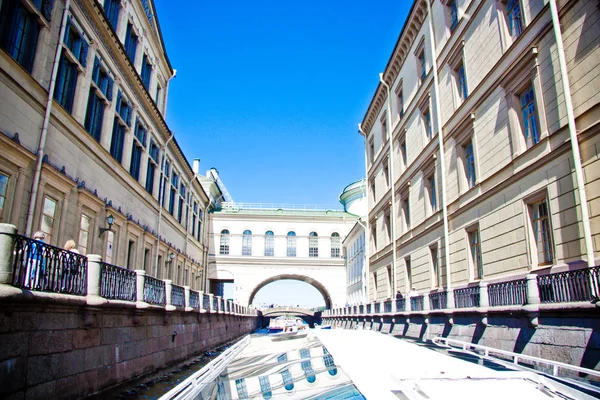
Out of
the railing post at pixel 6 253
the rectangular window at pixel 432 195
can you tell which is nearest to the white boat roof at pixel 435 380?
the railing post at pixel 6 253

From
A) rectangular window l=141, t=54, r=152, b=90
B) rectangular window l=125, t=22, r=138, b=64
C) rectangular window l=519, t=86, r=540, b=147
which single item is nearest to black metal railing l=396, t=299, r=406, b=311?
rectangular window l=519, t=86, r=540, b=147

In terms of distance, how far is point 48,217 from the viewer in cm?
1359

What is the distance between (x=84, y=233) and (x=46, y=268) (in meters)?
8.88

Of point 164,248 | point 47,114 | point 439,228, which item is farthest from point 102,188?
point 439,228

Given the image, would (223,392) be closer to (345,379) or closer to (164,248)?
(345,379)

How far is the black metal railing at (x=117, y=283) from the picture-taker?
1035 cm

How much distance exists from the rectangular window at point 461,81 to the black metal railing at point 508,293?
26.8ft

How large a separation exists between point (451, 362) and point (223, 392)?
1890mm

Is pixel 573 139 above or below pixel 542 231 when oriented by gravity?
above

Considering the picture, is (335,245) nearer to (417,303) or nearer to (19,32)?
(417,303)

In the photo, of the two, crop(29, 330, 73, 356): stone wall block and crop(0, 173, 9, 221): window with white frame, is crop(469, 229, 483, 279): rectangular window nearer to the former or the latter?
crop(29, 330, 73, 356): stone wall block

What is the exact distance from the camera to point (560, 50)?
10.7 m

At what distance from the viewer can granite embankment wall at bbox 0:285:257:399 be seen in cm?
695

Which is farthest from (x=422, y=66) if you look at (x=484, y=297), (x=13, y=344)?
(x=13, y=344)
